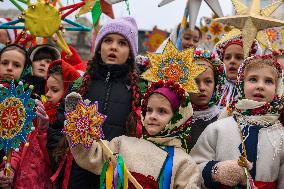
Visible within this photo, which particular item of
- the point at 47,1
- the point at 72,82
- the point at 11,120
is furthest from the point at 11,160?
the point at 47,1

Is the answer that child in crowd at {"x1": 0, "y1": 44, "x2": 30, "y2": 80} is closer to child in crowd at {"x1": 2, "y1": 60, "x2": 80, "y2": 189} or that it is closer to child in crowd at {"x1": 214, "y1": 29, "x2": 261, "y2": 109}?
child in crowd at {"x1": 2, "y1": 60, "x2": 80, "y2": 189}

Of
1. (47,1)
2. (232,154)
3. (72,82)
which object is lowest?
(232,154)

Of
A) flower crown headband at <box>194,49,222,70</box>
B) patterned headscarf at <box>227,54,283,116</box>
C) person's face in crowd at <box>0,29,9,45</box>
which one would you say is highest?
person's face in crowd at <box>0,29,9,45</box>

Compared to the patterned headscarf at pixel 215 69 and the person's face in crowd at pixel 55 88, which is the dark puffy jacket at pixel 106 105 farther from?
the patterned headscarf at pixel 215 69

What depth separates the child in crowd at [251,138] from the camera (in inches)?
123

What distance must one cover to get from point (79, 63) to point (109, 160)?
2.06 m

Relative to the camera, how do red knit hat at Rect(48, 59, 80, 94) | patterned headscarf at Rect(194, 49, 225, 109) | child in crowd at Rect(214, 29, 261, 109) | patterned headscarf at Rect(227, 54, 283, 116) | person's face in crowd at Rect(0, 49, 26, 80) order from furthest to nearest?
child in crowd at Rect(214, 29, 261, 109) → person's face in crowd at Rect(0, 49, 26, 80) → patterned headscarf at Rect(194, 49, 225, 109) → red knit hat at Rect(48, 59, 80, 94) → patterned headscarf at Rect(227, 54, 283, 116)

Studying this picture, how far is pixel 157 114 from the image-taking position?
3.25 m

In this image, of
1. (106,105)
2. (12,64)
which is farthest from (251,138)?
(12,64)

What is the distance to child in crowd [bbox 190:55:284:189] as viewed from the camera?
3135 mm

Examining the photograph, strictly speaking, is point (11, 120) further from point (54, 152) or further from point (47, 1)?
point (47, 1)

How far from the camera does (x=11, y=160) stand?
3.60 m

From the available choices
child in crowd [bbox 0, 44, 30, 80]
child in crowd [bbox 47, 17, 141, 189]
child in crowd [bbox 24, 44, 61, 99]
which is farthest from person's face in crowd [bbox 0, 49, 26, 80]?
child in crowd [bbox 47, 17, 141, 189]

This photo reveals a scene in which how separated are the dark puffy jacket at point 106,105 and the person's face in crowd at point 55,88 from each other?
28 centimetres
